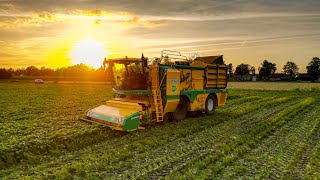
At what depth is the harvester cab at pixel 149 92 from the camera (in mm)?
12164

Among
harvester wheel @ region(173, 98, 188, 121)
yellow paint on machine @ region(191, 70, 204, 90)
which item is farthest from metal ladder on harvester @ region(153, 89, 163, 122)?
yellow paint on machine @ region(191, 70, 204, 90)

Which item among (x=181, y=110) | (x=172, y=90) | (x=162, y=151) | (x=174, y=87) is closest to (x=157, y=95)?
(x=172, y=90)

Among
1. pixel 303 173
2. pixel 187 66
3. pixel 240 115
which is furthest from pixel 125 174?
pixel 240 115

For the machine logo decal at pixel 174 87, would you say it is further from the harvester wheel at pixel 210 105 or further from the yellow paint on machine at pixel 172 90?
the harvester wheel at pixel 210 105

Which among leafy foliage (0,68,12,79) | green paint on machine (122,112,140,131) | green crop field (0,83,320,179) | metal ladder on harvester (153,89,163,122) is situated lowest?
green crop field (0,83,320,179)

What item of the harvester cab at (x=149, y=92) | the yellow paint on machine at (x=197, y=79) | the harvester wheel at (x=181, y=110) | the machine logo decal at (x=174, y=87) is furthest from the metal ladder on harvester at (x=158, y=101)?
the yellow paint on machine at (x=197, y=79)

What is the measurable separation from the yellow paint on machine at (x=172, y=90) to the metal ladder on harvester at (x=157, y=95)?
0.43 meters

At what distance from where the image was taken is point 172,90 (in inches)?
538

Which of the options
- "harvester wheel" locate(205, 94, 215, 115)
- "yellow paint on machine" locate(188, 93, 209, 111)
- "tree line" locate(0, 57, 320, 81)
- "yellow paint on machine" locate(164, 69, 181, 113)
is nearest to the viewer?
"yellow paint on machine" locate(164, 69, 181, 113)

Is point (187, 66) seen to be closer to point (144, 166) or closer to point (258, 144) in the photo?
point (258, 144)

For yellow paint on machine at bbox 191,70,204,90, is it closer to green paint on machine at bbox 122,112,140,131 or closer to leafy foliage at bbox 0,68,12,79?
green paint on machine at bbox 122,112,140,131

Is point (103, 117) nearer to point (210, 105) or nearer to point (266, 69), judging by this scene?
point (210, 105)

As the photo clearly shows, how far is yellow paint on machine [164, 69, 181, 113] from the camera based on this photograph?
44.0 feet

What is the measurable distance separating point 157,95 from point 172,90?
93 centimetres
